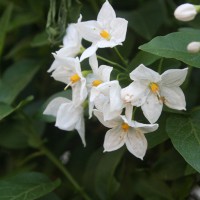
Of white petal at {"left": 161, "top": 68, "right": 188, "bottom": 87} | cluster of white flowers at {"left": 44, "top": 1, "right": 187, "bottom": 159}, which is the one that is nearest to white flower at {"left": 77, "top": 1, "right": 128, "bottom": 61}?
cluster of white flowers at {"left": 44, "top": 1, "right": 187, "bottom": 159}

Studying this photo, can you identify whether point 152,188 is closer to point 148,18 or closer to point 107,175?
point 107,175

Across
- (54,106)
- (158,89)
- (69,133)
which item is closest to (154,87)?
(158,89)

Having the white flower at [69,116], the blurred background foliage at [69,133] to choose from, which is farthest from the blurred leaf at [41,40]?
the white flower at [69,116]

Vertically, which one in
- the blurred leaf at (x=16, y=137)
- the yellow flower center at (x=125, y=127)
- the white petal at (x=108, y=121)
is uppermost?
the white petal at (x=108, y=121)

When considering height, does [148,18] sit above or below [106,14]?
below

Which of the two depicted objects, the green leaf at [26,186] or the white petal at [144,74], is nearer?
the white petal at [144,74]

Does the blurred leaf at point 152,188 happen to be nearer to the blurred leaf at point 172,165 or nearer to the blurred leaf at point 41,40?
the blurred leaf at point 172,165

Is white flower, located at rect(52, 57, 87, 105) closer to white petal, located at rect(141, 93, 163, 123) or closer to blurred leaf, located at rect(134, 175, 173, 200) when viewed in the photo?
white petal, located at rect(141, 93, 163, 123)
